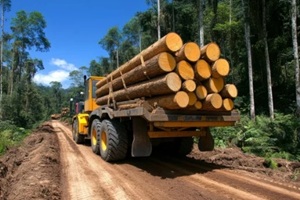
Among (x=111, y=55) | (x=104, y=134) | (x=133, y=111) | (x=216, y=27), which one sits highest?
(x=111, y=55)

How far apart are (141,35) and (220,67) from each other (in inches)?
2363

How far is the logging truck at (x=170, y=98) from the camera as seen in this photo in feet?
24.3

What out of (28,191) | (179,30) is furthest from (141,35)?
(28,191)

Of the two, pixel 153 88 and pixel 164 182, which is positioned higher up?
pixel 153 88

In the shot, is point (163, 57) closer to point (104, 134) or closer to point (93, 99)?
point (104, 134)

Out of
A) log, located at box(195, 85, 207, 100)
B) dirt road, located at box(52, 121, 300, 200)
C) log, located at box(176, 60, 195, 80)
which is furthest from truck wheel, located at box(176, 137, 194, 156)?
log, located at box(176, 60, 195, 80)

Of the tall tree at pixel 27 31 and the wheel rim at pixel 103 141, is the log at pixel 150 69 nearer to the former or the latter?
the wheel rim at pixel 103 141

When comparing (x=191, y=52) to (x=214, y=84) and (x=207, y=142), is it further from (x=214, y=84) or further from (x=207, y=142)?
(x=207, y=142)

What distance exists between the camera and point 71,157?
10.9 metres

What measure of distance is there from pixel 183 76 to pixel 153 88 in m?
0.78

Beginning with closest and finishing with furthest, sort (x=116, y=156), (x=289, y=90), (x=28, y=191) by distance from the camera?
1. (x=28, y=191)
2. (x=116, y=156)
3. (x=289, y=90)

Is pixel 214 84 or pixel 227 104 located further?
pixel 227 104

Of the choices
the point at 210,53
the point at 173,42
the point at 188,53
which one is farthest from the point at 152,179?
the point at 210,53

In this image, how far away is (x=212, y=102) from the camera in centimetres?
775
